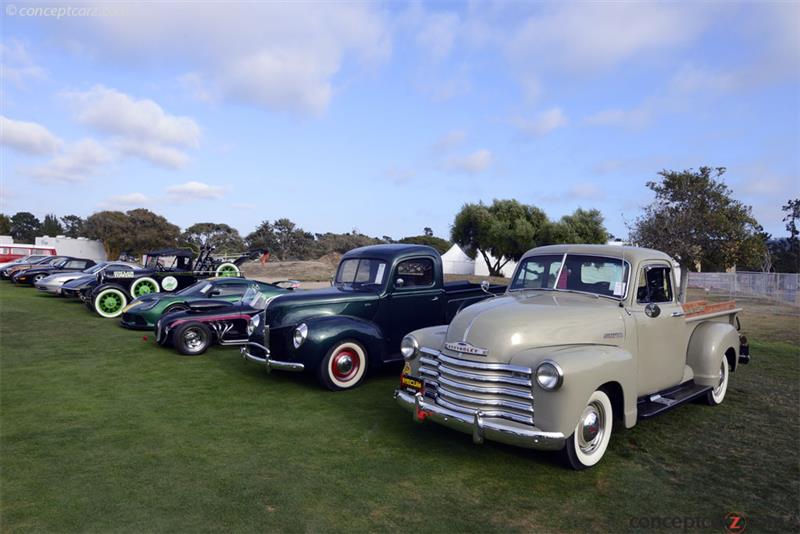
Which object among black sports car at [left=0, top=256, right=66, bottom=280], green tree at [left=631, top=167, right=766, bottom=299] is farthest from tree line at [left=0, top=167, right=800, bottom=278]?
black sports car at [left=0, top=256, right=66, bottom=280]

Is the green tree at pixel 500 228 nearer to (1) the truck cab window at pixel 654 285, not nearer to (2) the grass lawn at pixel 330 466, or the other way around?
(2) the grass lawn at pixel 330 466

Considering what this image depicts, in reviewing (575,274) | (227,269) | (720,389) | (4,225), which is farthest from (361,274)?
(4,225)

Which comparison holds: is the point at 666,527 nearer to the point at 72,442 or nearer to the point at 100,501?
the point at 100,501

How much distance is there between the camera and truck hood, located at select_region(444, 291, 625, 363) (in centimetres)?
432

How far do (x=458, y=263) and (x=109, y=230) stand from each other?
35.3 metres

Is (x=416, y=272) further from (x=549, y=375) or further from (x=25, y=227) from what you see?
(x=25, y=227)

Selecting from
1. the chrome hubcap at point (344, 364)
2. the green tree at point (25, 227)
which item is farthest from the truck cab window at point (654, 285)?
the green tree at point (25, 227)

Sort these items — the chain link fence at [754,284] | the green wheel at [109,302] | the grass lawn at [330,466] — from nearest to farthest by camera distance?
the grass lawn at [330,466] → the green wheel at [109,302] → the chain link fence at [754,284]

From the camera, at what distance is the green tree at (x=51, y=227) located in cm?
7656

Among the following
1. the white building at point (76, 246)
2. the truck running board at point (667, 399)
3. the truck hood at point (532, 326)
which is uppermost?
the white building at point (76, 246)

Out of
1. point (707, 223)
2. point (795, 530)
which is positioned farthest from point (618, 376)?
point (707, 223)

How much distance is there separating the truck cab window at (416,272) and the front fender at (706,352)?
146 inches

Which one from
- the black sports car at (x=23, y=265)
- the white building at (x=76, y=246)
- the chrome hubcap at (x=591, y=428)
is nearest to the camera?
the chrome hubcap at (x=591, y=428)

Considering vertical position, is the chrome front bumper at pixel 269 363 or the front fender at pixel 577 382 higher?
the front fender at pixel 577 382
